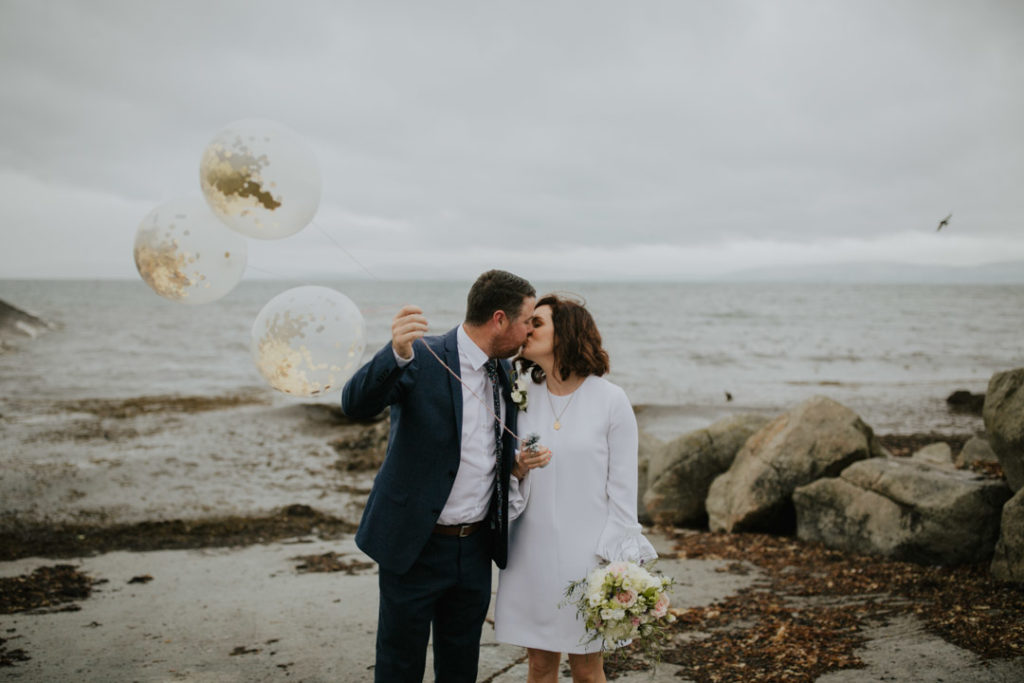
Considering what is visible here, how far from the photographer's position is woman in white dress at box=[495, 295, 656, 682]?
3293mm

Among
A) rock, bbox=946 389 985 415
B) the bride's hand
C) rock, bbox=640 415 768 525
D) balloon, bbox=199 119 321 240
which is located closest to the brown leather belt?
the bride's hand

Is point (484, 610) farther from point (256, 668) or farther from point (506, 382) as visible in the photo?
point (256, 668)

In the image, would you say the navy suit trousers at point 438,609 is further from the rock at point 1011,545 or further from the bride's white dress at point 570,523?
the rock at point 1011,545

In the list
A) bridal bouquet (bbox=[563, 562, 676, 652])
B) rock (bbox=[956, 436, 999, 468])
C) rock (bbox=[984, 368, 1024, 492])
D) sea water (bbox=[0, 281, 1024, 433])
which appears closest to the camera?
bridal bouquet (bbox=[563, 562, 676, 652])

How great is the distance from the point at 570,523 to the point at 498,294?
1.21 meters

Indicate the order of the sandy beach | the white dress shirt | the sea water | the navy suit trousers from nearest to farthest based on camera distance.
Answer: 1. the navy suit trousers
2. the white dress shirt
3. the sandy beach
4. the sea water

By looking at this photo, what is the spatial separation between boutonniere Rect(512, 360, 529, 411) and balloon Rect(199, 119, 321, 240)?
1375mm

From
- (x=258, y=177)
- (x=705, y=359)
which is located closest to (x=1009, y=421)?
(x=258, y=177)

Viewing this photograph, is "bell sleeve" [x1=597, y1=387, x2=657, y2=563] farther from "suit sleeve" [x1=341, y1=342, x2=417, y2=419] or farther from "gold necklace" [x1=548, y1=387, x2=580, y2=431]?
"suit sleeve" [x1=341, y1=342, x2=417, y2=419]

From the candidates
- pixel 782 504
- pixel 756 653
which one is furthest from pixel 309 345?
pixel 782 504

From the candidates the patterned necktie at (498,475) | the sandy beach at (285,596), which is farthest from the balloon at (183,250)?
the sandy beach at (285,596)

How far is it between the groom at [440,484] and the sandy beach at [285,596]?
1.15 m

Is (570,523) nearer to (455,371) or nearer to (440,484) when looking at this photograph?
(440,484)

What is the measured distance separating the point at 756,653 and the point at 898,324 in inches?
2079
